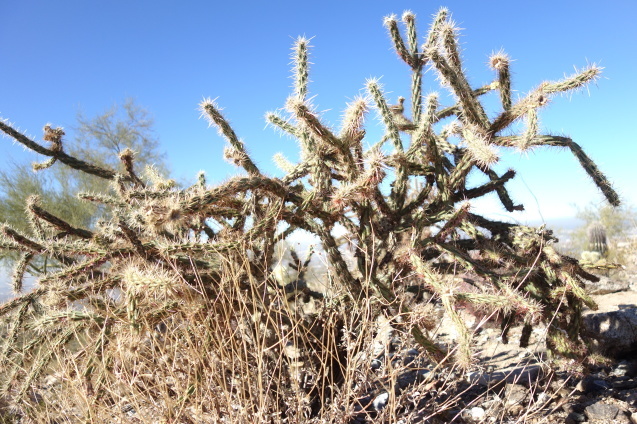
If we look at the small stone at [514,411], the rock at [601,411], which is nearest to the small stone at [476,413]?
the small stone at [514,411]

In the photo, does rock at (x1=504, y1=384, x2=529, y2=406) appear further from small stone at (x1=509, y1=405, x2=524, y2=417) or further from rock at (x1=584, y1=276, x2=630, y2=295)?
rock at (x1=584, y1=276, x2=630, y2=295)

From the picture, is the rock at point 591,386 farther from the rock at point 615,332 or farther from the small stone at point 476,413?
the small stone at point 476,413

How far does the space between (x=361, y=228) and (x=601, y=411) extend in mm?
2249

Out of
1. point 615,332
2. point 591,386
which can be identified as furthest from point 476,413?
point 615,332

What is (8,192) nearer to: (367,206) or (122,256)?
(122,256)

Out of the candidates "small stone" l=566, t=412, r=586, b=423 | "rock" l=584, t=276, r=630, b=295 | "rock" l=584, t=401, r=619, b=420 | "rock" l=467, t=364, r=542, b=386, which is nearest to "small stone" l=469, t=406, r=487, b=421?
"rock" l=467, t=364, r=542, b=386

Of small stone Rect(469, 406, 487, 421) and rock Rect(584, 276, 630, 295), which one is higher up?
rock Rect(584, 276, 630, 295)

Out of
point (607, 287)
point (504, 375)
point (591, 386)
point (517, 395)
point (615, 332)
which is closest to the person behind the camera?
point (517, 395)

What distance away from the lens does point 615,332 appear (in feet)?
14.5

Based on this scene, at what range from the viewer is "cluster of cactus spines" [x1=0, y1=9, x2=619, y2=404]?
267cm

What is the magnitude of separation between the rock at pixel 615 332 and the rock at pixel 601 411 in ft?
3.44

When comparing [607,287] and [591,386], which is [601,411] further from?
[607,287]

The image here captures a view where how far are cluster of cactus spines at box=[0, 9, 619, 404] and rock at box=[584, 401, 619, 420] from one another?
512mm

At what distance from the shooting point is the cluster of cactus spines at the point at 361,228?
267 centimetres
